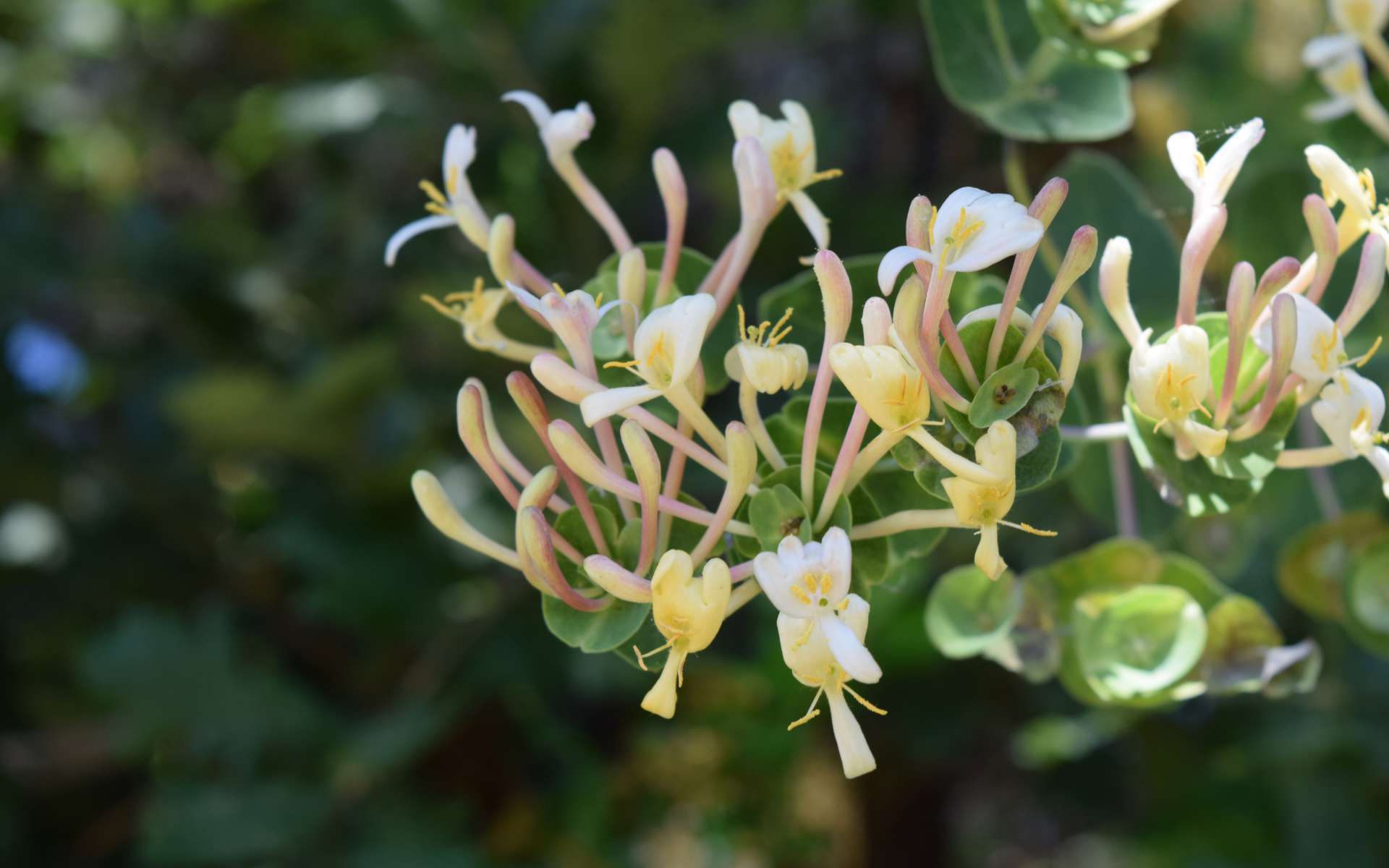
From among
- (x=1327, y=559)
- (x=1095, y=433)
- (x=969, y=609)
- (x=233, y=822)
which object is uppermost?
(x=1095, y=433)

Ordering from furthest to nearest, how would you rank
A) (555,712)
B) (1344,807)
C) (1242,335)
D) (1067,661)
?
(555,712) < (1344,807) < (1067,661) < (1242,335)

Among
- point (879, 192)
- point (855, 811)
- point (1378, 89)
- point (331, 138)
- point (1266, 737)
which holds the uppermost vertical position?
point (1378, 89)

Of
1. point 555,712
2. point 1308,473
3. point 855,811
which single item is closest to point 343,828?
point 555,712

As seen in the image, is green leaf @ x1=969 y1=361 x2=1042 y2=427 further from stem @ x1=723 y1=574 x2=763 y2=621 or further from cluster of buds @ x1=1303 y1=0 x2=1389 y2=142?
cluster of buds @ x1=1303 y1=0 x2=1389 y2=142

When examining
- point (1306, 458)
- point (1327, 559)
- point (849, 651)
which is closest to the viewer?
point (849, 651)

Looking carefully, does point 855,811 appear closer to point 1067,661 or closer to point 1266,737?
point 1266,737

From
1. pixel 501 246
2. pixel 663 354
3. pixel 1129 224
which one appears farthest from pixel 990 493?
pixel 1129 224

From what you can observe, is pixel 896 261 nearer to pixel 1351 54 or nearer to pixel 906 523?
pixel 906 523
